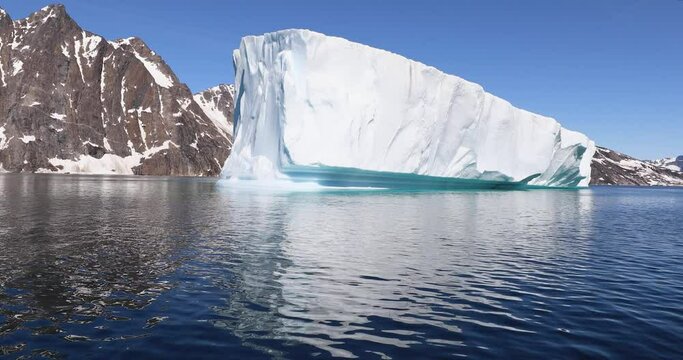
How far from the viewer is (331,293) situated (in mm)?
10609

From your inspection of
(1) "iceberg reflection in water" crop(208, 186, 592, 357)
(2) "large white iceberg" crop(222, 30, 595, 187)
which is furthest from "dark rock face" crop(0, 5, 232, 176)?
(1) "iceberg reflection in water" crop(208, 186, 592, 357)

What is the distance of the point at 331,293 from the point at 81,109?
619ft

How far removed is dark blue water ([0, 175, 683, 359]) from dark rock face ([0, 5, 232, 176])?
6425 inches

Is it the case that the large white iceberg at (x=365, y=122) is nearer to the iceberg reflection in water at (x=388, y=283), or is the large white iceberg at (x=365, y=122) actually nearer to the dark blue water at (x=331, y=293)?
the iceberg reflection in water at (x=388, y=283)

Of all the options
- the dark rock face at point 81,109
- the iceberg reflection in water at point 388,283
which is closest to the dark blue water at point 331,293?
the iceberg reflection in water at point 388,283

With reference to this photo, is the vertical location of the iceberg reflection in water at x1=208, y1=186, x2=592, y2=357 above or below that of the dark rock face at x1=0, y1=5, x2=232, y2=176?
below

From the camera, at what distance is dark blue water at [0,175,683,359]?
7.50 meters

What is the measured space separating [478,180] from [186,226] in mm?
42579

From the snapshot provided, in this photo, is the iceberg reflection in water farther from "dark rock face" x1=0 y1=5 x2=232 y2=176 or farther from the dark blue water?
"dark rock face" x1=0 y1=5 x2=232 y2=176

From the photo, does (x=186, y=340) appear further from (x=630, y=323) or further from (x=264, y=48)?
(x=264, y=48)

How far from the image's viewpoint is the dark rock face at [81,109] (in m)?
161

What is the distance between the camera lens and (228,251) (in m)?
15.6

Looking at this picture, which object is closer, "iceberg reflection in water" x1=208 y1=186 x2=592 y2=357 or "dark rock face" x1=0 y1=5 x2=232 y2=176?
"iceberg reflection in water" x1=208 y1=186 x2=592 y2=357

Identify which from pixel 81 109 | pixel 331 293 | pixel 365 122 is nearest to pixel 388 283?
pixel 331 293
